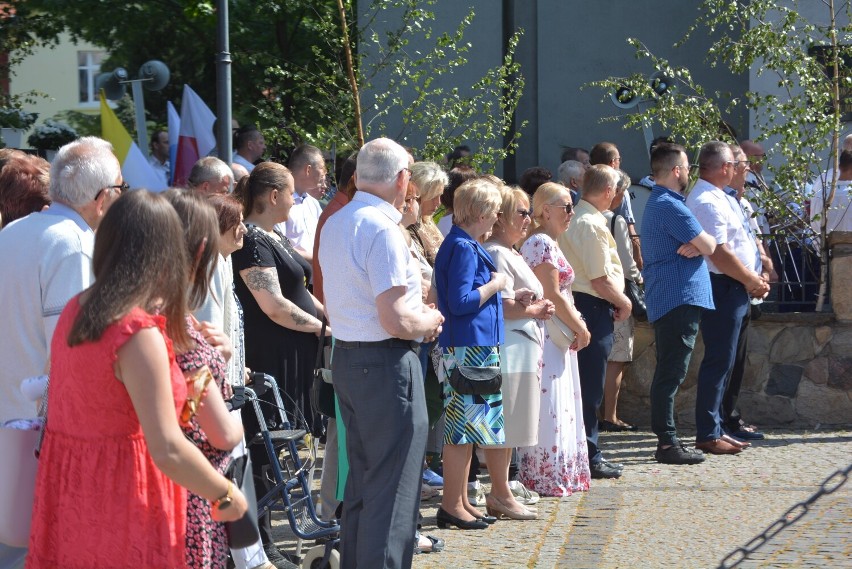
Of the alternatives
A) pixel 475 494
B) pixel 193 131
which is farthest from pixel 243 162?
pixel 475 494

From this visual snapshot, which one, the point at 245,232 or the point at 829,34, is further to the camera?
the point at 829,34

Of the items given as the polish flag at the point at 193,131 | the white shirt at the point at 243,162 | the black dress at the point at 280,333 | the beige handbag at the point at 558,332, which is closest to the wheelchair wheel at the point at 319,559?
the black dress at the point at 280,333

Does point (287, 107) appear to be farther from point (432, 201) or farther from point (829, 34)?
point (432, 201)

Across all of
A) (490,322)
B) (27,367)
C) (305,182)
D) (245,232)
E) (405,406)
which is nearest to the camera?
(27,367)

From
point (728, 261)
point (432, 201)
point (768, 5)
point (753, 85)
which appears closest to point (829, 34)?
point (768, 5)

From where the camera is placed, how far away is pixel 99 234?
3367mm

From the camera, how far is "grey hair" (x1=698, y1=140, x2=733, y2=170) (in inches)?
351

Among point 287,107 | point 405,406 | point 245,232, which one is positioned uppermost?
point 287,107

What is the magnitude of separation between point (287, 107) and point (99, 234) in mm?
11821

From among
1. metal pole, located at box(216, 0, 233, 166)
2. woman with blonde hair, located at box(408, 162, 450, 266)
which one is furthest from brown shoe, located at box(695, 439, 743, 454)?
metal pole, located at box(216, 0, 233, 166)

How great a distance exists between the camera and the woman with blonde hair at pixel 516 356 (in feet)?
23.0

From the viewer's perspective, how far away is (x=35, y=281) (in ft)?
15.2

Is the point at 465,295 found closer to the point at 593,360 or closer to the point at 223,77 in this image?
the point at 593,360

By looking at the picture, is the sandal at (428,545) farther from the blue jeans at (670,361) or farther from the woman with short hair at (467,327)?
the blue jeans at (670,361)
